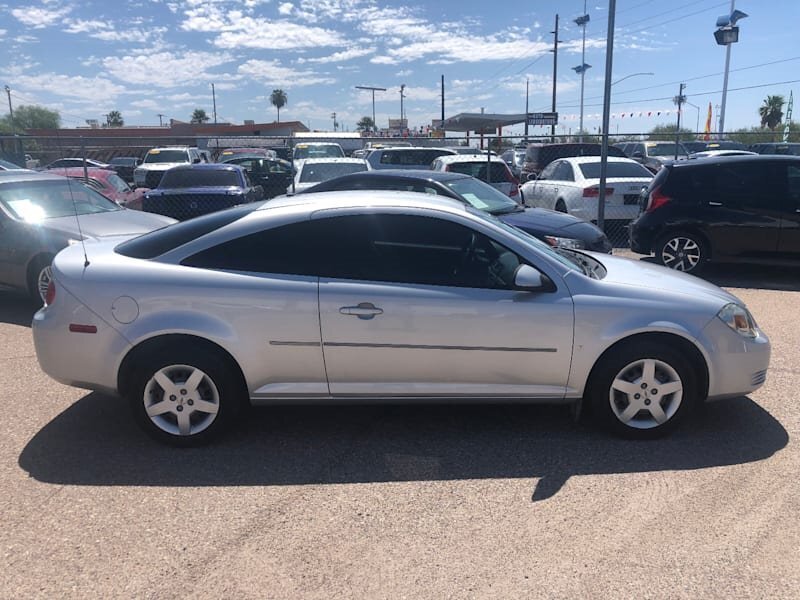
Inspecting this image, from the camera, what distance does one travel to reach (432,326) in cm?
383

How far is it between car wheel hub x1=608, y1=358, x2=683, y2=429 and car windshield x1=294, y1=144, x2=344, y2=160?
1913cm

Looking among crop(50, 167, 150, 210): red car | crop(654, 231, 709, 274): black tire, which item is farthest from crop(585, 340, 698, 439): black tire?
crop(50, 167, 150, 210): red car

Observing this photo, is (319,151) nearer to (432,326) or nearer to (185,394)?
(185,394)

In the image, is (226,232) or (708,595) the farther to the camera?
(226,232)

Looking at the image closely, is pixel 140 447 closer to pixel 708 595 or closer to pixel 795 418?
pixel 708 595

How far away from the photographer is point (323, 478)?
3648mm

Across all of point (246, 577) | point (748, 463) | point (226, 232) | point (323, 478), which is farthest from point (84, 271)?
point (748, 463)

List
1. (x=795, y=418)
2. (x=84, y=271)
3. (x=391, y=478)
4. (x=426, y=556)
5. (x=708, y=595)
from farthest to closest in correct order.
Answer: (x=795, y=418), (x=84, y=271), (x=391, y=478), (x=426, y=556), (x=708, y=595)

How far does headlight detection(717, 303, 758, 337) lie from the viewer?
4023 mm

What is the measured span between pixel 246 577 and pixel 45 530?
3.64 feet

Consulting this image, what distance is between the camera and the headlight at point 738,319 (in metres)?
4.02

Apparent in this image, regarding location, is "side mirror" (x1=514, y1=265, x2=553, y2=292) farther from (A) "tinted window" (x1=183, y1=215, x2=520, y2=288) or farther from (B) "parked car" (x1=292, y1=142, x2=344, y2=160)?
(B) "parked car" (x1=292, y1=142, x2=344, y2=160)

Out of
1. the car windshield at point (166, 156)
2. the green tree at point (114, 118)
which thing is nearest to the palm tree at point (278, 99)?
the green tree at point (114, 118)

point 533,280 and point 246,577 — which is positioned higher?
point 533,280
